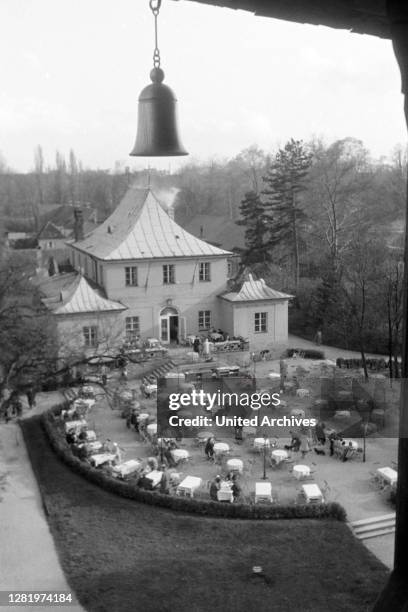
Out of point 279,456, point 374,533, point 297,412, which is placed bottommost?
point 374,533

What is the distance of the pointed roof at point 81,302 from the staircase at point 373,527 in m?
13.5

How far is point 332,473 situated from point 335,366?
8.91 m

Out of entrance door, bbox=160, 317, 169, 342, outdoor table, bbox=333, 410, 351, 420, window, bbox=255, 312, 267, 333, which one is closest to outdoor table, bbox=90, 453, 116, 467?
outdoor table, bbox=333, 410, 351, 420

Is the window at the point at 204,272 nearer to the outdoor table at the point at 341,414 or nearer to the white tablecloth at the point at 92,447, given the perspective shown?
the outdoor table at the point at 341,414

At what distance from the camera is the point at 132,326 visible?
23516 mm

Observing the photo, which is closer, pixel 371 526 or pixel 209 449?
pixel 371 526

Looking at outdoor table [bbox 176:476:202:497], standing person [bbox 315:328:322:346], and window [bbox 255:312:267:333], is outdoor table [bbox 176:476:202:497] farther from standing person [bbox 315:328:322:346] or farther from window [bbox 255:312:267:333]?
standing person [bbox 315:328:322:346]

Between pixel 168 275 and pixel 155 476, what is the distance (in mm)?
12613

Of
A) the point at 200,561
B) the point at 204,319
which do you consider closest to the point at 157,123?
the point at 200,561

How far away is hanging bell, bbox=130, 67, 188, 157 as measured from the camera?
16.1 ft

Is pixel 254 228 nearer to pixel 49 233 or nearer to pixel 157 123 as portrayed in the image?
pixel 49 233

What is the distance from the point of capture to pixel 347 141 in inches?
1296

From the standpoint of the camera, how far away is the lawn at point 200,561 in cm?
857

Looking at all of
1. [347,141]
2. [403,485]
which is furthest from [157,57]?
[347,141]
